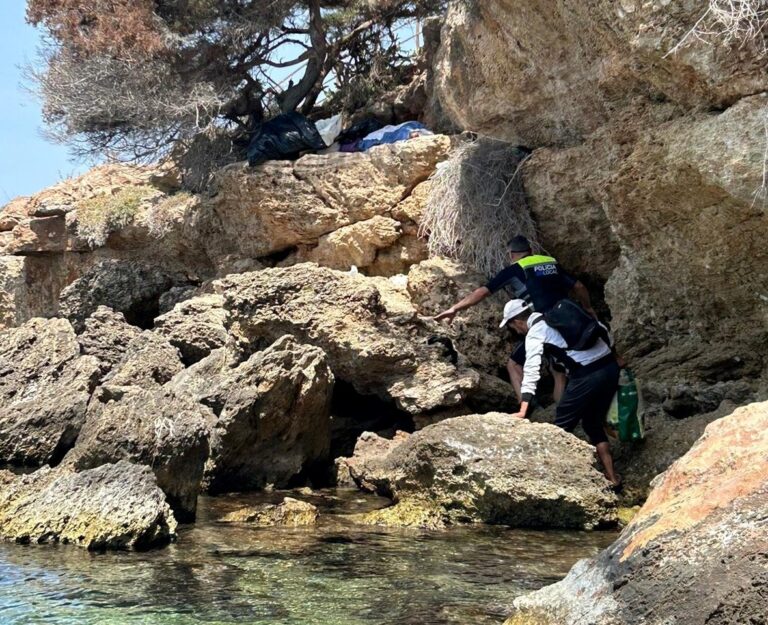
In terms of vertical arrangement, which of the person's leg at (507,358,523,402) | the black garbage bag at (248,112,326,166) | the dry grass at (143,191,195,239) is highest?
the black garbage bag at (248,112,326,166)

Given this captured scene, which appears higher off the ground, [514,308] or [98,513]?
[514,308]

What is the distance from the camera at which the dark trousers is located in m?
7.47

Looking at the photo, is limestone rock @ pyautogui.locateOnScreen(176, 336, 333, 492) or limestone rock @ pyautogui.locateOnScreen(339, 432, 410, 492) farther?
limestone rock @ pyautogui.locateOnScreen(176, 336, 333, 492)

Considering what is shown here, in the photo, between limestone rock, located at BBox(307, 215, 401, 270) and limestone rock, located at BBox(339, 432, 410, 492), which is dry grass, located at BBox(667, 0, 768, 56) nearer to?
Answer: limestone rock, located at BBox(339, 432, 410, 492)

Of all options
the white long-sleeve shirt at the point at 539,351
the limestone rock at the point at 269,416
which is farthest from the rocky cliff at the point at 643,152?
the limestone rock at the point at 269,416

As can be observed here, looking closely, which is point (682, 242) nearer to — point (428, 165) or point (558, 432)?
point (558, 432)

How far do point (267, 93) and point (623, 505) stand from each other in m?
9.38

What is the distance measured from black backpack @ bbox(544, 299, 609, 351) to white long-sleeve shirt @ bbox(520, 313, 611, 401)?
0.05 metres

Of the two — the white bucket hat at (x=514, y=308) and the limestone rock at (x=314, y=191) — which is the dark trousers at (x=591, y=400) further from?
the limestone rock at (x=314, y=191)

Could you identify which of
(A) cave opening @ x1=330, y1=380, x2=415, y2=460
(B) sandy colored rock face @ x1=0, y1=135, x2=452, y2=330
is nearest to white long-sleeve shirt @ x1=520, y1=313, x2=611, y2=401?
(A) cave opening @ x1=330, y1=380, x2=415, y2=460

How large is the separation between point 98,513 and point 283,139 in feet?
24.7

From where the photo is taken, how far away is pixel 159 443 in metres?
6.91

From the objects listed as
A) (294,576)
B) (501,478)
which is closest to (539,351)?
(501,478)

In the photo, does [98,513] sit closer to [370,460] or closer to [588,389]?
[370,460]
